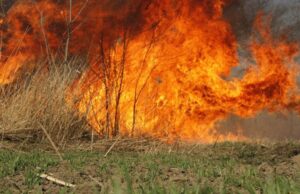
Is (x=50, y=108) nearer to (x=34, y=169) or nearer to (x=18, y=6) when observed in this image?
(x=34, y=169)

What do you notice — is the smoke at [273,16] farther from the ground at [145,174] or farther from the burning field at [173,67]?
the ground at [145,174]

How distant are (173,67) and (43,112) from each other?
3.30 metres

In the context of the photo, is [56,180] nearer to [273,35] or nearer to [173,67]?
[173,67]

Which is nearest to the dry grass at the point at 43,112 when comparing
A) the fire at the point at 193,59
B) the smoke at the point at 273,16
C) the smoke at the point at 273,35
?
the fire at the point at 193,59

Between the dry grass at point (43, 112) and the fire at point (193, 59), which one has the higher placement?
the fire at point (193, 59)

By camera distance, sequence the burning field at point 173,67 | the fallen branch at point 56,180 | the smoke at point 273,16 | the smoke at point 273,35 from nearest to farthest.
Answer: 1. the fallen branch at point 56,180
2. the burning field at point 173,67
3. the smoke at point 273,35
4. the smoke at point 273,16

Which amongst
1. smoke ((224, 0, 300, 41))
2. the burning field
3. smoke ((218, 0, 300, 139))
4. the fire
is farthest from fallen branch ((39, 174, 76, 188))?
smoke ((224, 0, 300, 41))

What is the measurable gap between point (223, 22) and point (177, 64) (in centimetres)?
127

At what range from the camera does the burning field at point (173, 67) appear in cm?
740

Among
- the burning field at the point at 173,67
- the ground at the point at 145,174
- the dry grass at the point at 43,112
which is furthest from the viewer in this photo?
the burning field at the point at 173,67

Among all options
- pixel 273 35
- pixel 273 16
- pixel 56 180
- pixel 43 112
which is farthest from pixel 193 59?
pixel 56 180

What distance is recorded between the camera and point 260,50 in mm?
9961

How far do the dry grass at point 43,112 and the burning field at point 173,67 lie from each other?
0.04 meters

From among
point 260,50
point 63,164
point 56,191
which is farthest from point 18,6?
point 56,191
